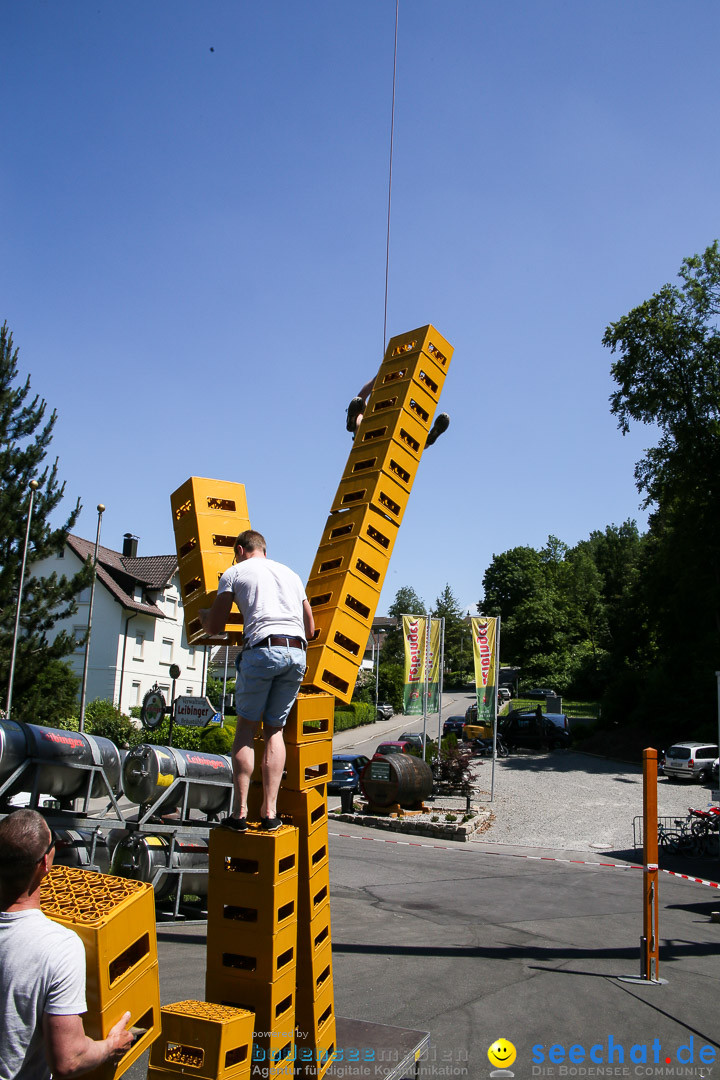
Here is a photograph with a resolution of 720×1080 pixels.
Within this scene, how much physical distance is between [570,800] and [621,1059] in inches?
856

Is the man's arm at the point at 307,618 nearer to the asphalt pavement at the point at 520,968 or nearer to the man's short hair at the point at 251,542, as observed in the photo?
the man's short hair at the point at 251,542

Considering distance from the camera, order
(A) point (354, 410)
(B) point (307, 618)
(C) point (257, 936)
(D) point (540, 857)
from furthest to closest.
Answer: (D) point (540, 857) < (A) point (354, 410) < (B) point (307, 618) < (C) point (257, 936)

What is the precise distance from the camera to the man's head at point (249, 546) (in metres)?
4.84

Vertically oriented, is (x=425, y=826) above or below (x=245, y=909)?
below

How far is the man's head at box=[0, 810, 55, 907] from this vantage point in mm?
2660

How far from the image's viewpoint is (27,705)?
1109 inches

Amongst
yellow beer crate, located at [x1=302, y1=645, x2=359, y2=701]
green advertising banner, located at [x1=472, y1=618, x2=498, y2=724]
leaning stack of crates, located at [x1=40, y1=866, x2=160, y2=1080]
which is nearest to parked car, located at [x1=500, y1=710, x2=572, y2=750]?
green advertising banner, located at [x1=472, y1=618, x2=498, y2=724]

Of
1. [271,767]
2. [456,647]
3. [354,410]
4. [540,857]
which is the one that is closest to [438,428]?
[354,410]

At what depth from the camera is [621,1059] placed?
5.88 metres

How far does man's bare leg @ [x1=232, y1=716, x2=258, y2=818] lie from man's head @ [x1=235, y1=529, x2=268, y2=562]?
3.25ft

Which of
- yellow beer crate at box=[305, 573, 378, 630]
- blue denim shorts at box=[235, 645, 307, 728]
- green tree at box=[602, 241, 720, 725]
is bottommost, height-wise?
blue denim shorts at box=[235, 645, 307, 728]

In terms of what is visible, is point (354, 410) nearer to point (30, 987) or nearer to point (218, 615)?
point (218, 615)

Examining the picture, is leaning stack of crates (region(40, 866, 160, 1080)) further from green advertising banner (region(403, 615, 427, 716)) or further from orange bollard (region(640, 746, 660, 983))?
green advertising banner (region(403, 615, 427, 716))

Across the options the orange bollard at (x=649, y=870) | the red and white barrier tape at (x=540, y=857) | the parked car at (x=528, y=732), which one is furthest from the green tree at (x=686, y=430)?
the orange bollard at (x=649, y=870)
